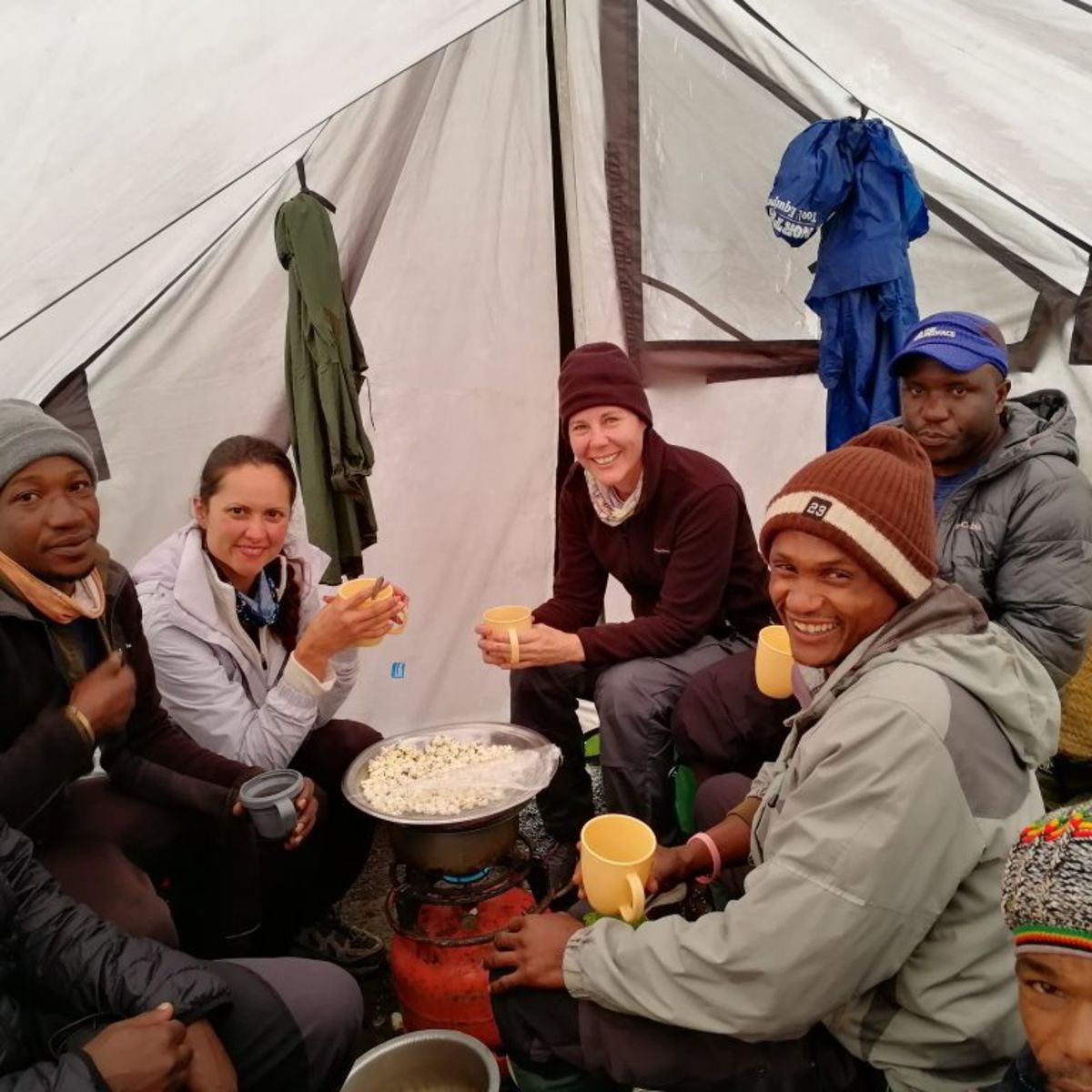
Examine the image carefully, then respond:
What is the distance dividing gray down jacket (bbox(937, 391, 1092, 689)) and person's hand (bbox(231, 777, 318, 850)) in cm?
185

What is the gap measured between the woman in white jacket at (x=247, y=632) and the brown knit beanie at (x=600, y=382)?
807 mm

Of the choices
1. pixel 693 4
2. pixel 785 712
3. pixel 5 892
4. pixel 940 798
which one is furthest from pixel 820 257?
pixel 5 892

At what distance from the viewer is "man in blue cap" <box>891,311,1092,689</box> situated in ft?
7.72

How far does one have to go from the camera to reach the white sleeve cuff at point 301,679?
7.45 ft

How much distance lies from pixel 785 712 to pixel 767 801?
2.65 feet

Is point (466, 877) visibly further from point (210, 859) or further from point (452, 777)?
point (210, 859)

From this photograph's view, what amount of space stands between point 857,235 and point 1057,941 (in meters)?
2.38

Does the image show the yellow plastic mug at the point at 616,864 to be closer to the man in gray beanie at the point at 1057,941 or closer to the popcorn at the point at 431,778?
the popcorn at the point at 431,778

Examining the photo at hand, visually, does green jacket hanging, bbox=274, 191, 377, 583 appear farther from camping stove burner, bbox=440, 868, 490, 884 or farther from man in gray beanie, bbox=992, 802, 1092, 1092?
man in gray beanie, bbox=992, 802, 1092, 1092

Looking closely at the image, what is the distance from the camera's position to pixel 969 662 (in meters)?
1.24

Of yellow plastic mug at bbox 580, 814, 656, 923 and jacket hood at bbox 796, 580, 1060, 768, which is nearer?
jacket hood at bbox 796, 580, 1060, 768

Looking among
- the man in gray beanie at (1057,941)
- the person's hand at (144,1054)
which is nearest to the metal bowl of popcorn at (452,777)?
the person's hand at (144,1054)

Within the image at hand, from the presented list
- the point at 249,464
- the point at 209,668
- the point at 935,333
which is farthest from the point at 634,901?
the point at 935,333

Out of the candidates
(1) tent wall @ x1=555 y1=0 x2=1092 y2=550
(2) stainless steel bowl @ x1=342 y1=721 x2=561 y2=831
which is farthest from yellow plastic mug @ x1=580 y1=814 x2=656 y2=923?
(1) tent wall @ x1=555 y1=0 x2=1092 y2=550
